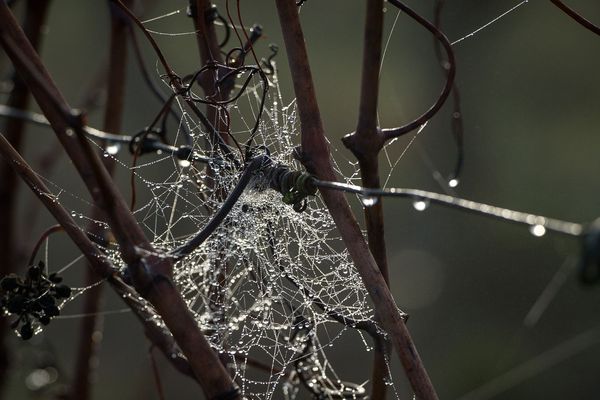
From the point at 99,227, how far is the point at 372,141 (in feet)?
1.76

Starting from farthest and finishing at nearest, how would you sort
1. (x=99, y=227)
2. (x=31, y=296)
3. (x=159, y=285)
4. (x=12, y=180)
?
1. (x=12, y=180)
2. (x=99, y=227)
3. (x=31, y=296)
4. (x=159, y=285)

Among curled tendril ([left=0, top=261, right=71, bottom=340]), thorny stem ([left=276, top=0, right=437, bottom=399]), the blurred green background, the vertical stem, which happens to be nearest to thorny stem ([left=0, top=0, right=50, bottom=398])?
the vertical stem

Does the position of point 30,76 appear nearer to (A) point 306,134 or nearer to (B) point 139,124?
(A) point 306,134

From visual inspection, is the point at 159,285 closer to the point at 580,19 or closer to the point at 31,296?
the point at 31,296

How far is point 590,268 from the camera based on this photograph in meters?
0.29

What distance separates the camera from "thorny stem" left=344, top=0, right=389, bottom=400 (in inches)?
19.0

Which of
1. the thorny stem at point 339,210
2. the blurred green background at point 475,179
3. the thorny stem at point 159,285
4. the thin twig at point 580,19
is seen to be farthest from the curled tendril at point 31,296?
the blurred green background at point 475,179

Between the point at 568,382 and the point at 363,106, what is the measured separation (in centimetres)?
274

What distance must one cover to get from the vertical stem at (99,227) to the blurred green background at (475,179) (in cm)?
191

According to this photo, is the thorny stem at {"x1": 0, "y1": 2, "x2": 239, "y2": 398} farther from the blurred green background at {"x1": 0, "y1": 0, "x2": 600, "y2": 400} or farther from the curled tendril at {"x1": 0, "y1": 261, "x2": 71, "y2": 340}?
the blurred green background at {"x1": 0, "y1": 0, "x2": 600, "y2": 400}

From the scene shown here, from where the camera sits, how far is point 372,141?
537mm

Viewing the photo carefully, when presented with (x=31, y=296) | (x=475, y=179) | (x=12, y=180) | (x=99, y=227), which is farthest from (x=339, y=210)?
(x=475, y=179)

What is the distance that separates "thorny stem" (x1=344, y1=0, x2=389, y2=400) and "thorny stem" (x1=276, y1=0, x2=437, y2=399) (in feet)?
0.10

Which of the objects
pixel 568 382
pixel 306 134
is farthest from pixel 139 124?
pixel 306 134
